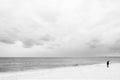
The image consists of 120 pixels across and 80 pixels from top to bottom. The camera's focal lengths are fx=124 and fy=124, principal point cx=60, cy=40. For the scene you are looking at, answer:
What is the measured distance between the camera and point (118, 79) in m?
13.8

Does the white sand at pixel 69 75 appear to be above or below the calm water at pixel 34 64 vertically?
above

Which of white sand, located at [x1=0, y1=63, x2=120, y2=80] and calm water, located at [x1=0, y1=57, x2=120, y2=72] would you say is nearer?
white sand, located at [x1=0, y1=63, x2=120, y2=80]

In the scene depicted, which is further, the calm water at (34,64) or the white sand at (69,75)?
the calm water at (34,64)

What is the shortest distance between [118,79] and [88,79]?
128 inches

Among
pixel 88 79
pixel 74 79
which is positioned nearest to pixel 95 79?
pixel 88 79

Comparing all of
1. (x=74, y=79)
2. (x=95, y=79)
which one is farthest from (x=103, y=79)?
(x=74, y=79)

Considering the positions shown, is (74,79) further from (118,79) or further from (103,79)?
(118,79)

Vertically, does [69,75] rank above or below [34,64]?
above

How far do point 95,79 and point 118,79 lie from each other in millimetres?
2476

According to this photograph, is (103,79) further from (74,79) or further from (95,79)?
(74,79)

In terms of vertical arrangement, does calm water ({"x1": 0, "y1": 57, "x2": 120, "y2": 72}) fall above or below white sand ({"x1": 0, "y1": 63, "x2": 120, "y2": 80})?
below

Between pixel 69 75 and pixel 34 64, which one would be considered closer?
pixel 69 75

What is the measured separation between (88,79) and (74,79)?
1588mm

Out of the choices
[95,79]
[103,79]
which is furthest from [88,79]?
[103,79]
